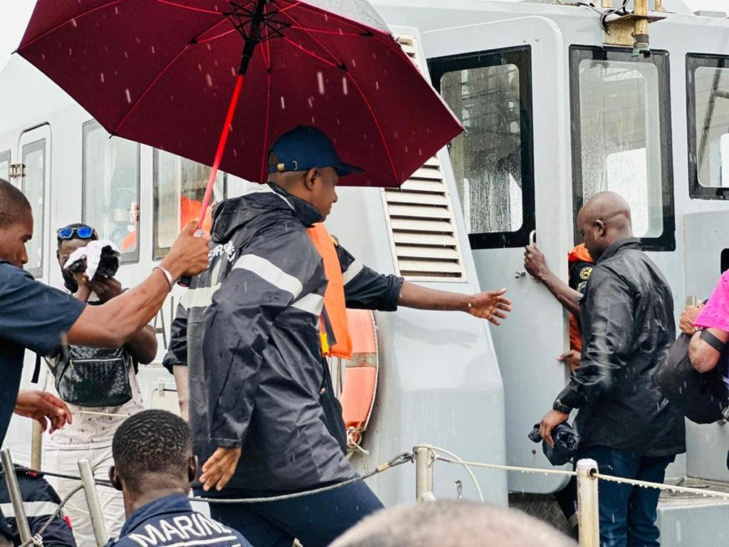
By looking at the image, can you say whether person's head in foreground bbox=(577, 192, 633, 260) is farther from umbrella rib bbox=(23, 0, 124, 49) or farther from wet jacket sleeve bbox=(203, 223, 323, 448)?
umbrella rib bbox=(23, 0, 124, 49)

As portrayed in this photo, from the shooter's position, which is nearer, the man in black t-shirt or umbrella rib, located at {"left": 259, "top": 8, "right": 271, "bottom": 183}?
the man in black t-shirt

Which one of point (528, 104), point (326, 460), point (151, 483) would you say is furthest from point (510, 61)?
point (151, 483)

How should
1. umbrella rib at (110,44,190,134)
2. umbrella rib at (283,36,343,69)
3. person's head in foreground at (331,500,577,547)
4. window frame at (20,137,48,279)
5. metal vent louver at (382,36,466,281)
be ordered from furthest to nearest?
1. window frame at (20,137,48,279)
2. metal vent louver at (382,36,466,281)
3. umbrella rib at (110,44,190,134)
4. umbrella rib at (283,36,343,69)
5. person's head in foreground at (331,500,577,547)

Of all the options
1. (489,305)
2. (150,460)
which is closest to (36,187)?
(489,305)

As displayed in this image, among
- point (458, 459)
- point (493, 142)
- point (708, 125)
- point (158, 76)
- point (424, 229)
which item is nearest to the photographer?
point (158, 76)

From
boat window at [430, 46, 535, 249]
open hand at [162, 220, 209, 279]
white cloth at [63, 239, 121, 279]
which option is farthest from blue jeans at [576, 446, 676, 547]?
white cloth at [63, 239, 121, 279]

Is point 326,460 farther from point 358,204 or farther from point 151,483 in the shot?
point 358,204

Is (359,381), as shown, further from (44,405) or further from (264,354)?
(44,405)

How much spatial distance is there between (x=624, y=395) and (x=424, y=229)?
3.61 feet

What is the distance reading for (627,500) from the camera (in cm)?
495

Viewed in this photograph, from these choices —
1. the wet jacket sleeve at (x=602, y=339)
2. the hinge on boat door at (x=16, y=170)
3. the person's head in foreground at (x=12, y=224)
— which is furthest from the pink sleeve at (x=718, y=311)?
the hinge on boat door at (x=16, y=170)

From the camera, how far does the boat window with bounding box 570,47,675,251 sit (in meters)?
5.81

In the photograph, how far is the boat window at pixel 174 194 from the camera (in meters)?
6.12

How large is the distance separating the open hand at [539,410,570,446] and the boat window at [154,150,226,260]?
6.57 ft
